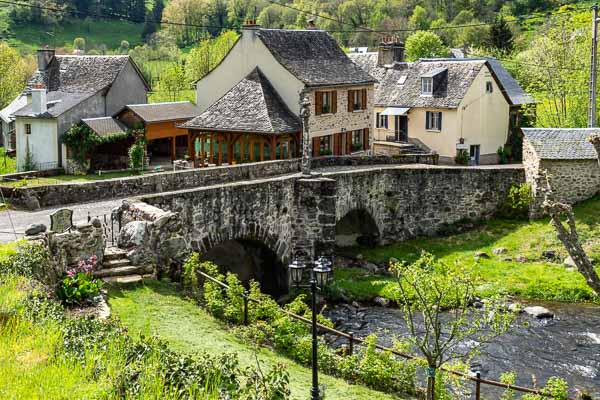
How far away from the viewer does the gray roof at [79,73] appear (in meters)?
48.6

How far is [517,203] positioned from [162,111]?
2315 cm

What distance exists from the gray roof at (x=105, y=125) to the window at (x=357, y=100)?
538 inches

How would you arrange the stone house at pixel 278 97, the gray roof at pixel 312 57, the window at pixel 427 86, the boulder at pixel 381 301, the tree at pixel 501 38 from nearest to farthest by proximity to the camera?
1. the boulder at pixel 381 301
2. the stone house at pixel 278 97
3. the gray roof at pixel 312 57
4. the window at pixel 427 86
5. the tree at pixel 501 38

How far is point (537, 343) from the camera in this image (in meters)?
23.4

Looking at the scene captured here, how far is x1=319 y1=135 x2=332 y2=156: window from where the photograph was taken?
40312 millimetres

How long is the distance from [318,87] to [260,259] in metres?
13.1

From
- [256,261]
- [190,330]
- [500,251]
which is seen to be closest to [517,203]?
[500,251]

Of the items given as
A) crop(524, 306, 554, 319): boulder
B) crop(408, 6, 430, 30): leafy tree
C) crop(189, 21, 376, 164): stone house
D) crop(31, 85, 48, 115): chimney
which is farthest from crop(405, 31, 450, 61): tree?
crop(524, 306, 554, 319): boulder

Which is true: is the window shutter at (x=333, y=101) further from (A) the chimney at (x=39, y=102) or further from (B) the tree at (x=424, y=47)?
(B) the tree at (x=424, y=47)

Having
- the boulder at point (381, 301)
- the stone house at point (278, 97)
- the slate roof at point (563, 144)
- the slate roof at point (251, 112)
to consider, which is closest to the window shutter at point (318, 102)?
the stone house at point (278, 97)

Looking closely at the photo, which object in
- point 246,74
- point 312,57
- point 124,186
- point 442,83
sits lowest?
point 124,186

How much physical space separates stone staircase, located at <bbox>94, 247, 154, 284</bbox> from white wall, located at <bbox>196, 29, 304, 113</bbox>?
807 inches

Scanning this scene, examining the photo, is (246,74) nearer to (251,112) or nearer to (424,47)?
(251,112)

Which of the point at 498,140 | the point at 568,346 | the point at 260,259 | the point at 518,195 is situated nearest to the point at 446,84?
the point at 498,140
